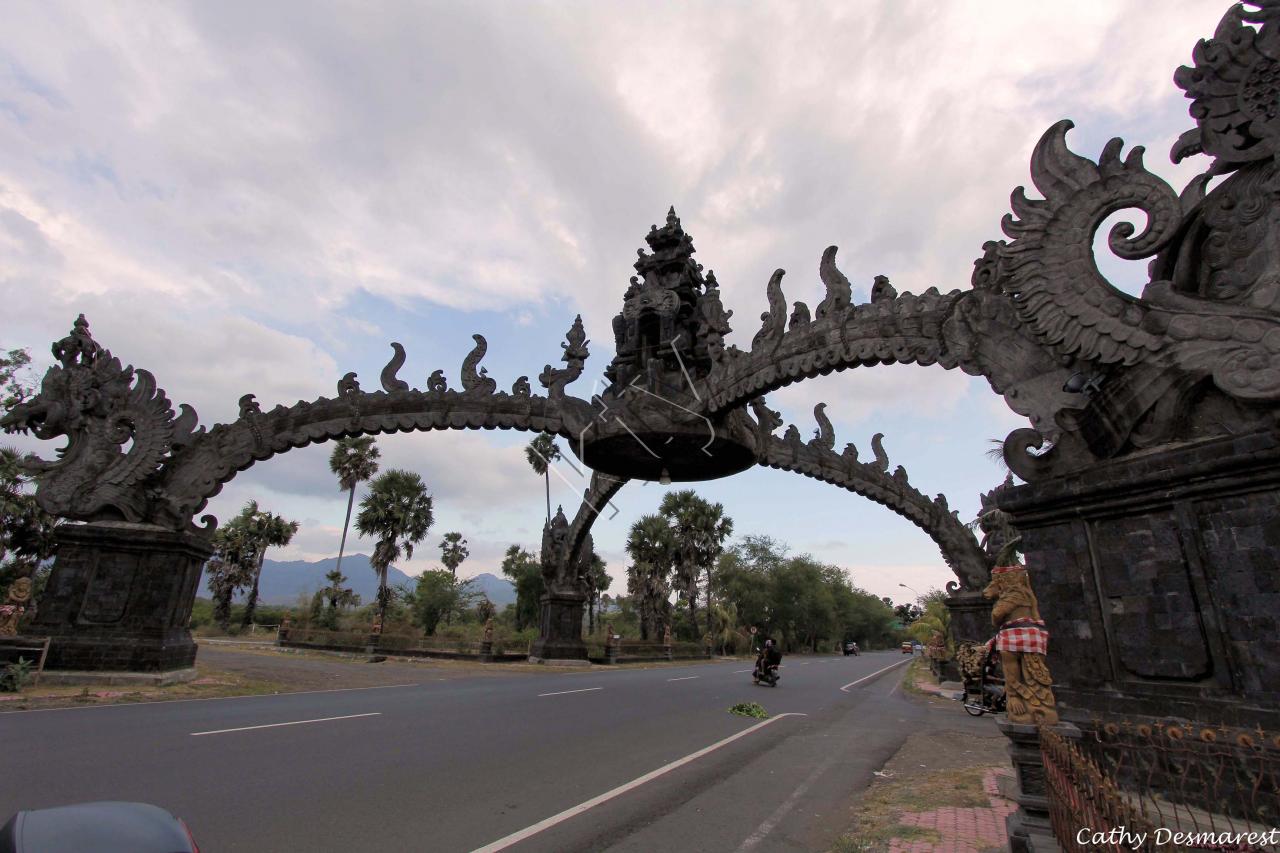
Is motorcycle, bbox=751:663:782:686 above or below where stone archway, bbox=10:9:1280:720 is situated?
below

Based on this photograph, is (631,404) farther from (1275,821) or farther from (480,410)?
(1275,821)

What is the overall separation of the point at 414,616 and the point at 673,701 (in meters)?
45.8

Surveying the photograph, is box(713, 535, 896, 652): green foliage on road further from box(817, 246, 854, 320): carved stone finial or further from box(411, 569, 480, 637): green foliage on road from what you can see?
box(817, 246, 854, 320): carved stone finial

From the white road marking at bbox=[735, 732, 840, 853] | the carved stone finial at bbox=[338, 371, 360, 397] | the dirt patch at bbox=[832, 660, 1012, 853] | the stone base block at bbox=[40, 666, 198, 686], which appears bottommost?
the white road marking at bbox=[735, 732, 840, 853]

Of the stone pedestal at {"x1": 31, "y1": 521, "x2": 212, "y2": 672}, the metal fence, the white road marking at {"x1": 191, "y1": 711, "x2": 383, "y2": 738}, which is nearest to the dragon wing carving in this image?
the metal fence

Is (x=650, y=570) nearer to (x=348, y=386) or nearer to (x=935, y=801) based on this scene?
(x=348, y=386)

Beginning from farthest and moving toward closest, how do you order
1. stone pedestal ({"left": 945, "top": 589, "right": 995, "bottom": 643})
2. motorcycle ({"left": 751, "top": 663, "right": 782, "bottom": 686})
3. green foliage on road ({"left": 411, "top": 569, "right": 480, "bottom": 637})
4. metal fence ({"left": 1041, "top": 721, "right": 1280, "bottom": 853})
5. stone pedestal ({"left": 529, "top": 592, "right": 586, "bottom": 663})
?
green foliage on road ({"left": 411, "top": 569, "right": 480, "bottom": 637}) → stone pedestal ({"left": 529, "top": 592, "right": 586, "bottom": 663}) → motorcycle ({"left": 751, "top": 663, "right": 782, "bottom": 686}) → stone pedestal ({"left": 945, "top": 589, "right": 995, "bottom": 643}) → metal fence ({"left": 1041, "top": 721, "right": 1280, "bottom": 853})

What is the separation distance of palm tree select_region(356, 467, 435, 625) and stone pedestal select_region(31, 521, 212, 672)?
1231 inches

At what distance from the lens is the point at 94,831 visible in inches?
91.5

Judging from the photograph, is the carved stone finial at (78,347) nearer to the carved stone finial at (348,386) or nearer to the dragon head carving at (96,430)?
the dragon head carving at (96,430)

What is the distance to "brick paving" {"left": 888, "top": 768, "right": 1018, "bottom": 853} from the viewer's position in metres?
4.87

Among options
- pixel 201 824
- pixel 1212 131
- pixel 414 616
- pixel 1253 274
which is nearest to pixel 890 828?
pixel 201 824

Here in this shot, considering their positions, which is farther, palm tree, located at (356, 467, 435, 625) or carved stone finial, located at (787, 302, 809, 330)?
palm tree, located at (356, 467, 435, 625)

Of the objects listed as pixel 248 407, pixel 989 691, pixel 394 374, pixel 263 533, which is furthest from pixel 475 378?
pixel 263 533
